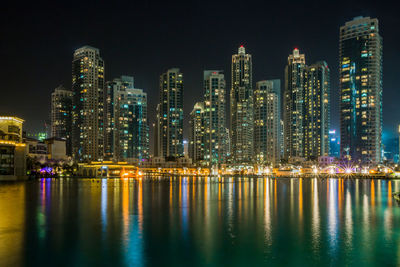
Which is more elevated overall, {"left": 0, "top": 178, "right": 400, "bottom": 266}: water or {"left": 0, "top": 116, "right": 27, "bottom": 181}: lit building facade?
{"left": 0, "top": 116, "right": 27, "bottom": 181}: lit building facade

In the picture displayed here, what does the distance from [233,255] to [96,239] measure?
9.60m

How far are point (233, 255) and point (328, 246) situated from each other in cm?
654

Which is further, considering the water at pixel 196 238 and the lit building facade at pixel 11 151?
the lit building facade at pixel 11 151

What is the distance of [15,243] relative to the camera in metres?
22.8

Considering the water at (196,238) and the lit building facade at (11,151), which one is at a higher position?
the lit building facade at (11,151)

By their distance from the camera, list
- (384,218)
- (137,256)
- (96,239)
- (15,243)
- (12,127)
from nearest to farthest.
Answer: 1. (137,256)
2. (15,243)
3. (96,239)
4. (384,218)
5. (12,127)

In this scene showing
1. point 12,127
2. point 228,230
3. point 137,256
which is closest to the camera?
point 137,256

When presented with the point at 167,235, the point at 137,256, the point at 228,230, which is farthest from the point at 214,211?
the point at 137,256

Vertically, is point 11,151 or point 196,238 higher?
point 11,151

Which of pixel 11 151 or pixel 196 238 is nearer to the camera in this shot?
pixel 196 238

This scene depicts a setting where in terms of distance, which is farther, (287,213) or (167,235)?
(287,213)

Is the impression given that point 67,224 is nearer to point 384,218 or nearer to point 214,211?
point 214,211

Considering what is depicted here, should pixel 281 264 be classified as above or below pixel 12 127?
below

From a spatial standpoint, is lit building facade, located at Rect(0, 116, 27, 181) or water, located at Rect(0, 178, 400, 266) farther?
lit building facade, located at Rect(0, 116, 27, 181)
